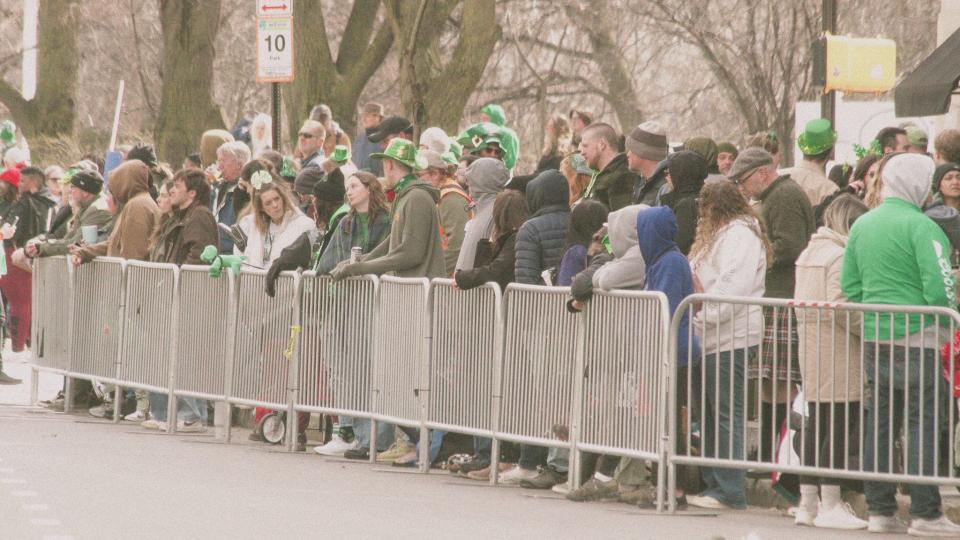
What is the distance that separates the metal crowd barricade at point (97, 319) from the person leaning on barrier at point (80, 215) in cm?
67

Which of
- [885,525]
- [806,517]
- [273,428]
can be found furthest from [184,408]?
[885,525]

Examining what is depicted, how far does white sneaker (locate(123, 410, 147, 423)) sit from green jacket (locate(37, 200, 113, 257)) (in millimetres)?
1579

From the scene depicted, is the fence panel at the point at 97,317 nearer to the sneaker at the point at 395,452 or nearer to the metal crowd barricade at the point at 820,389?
the sneaker at the point at 395,452

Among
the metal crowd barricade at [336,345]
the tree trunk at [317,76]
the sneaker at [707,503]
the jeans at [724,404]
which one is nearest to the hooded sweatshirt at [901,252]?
the jeans at [724,404]

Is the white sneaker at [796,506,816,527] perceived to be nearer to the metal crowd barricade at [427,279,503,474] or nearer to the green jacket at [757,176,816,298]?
the green jacket at [757,176,816,298]

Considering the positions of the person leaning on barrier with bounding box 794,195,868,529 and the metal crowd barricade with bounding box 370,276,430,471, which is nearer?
the person leaning on barrier with bounding box 794,195,868,529

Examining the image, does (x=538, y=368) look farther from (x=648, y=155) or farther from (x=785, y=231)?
→ (x=785, y=231)

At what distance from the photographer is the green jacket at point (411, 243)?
13531mm

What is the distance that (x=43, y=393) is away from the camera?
64.0 feet

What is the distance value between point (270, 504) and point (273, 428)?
3.65 m

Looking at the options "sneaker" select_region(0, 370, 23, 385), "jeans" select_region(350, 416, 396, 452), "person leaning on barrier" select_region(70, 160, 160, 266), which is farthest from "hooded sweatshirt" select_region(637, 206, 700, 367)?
"sneaker" select_region(0, 370, 23, 385)

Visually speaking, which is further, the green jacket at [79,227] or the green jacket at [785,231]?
the green jacket at [79,227]

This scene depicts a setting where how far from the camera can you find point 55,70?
117ft

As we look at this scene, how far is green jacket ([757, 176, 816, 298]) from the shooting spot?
12.2 metres
